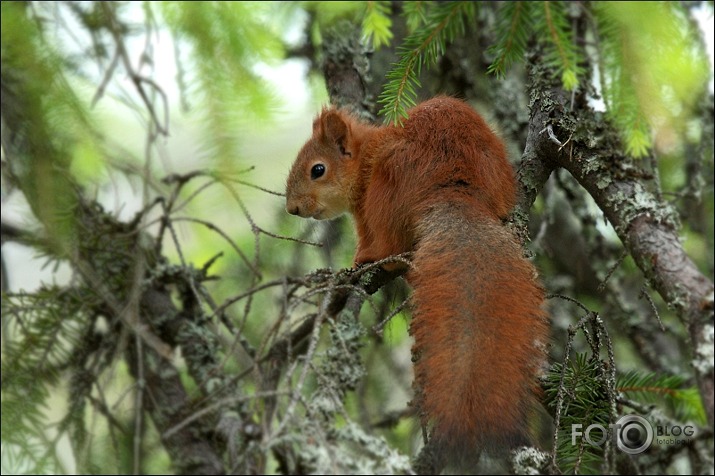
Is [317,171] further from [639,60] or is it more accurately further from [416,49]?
[639,60]

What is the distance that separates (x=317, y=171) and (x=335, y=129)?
0.51 feet

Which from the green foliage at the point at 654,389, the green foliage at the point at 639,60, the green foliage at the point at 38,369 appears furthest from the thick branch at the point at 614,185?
the green foliage at the point at 38,369

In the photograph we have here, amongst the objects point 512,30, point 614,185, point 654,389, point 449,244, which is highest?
point 512,30

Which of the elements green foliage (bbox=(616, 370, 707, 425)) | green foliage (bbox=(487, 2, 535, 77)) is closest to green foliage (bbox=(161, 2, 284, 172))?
green foliage (bbox=(487, 2, 535, 77))

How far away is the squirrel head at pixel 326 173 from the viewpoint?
255 centimetres

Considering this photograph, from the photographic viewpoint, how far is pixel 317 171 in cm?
261

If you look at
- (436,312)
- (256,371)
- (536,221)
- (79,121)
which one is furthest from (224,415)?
(536,221)

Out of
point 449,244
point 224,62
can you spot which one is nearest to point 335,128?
point 224,62

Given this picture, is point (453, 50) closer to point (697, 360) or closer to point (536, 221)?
point (536, 221)

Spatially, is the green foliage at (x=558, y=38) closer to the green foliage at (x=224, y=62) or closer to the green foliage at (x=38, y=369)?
the green foliage at (x=224, y=62)

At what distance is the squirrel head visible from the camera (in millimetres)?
2553

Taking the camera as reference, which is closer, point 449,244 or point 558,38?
point 558,38

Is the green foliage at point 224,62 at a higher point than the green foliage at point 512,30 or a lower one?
higher

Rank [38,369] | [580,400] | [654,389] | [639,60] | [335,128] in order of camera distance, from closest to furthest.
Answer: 1. [580,400]
2. [639,60]
3. [654,389]
4. [38,369]
5. [335,128]
